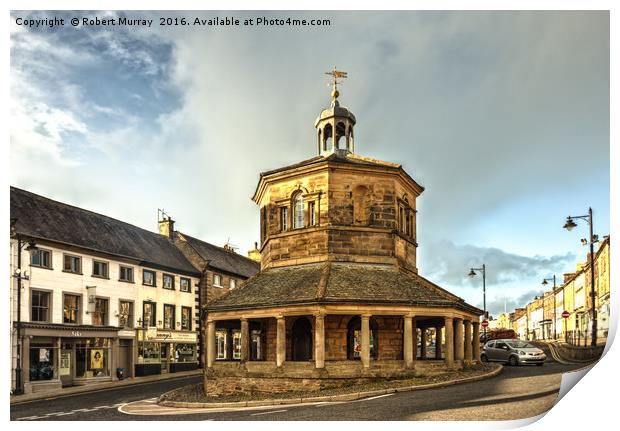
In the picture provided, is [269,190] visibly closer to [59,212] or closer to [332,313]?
[332,313]

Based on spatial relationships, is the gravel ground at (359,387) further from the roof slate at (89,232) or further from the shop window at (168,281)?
the shop window at (168,281)

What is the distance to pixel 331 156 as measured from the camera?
28.8 m

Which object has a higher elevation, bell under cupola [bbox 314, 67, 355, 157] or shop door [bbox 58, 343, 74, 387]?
bell under cupola [bbox 314, 67, 355, 157]

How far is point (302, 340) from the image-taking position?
28703 mm

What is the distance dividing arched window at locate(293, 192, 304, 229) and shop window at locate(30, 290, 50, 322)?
14.0m

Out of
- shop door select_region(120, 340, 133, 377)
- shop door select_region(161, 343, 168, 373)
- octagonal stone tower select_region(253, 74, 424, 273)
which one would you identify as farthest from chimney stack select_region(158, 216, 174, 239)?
octagonal stone tower select_region(253, 74, 424, 273)

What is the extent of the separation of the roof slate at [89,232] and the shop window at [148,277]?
0.58 m

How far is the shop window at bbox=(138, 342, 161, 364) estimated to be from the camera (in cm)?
4219

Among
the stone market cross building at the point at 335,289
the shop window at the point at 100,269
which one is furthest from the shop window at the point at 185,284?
the stone market cross building at the point at 335,289

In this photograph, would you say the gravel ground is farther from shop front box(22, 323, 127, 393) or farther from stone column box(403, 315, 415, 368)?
shop front box(22, 323, 127, 393)

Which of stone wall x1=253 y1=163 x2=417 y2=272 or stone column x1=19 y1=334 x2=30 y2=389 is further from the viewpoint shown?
stone column x1=19 y1=334 x2=30 y2=389

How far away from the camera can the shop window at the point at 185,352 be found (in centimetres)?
4631

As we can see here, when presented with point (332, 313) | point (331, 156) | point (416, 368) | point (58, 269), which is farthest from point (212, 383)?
point (58, 269)

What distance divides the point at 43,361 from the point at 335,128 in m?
18.6
